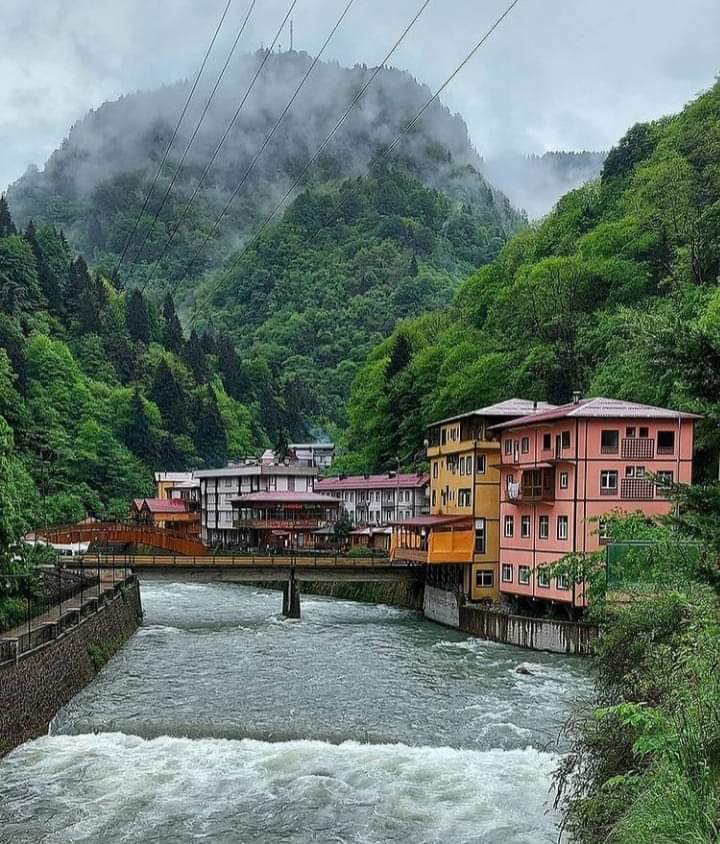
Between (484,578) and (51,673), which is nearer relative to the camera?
(51,673)

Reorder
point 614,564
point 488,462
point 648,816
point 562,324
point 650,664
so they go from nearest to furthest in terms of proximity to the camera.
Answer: point 648,816, point 650,664, point 614,564, point 488,462, point 562,324

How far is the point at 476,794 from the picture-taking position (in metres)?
17.3

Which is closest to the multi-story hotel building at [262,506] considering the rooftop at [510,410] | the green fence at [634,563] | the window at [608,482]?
the rooftop at [510,410]

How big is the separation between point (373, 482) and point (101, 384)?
47.6 m

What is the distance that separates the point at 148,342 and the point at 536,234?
63349 millimetres

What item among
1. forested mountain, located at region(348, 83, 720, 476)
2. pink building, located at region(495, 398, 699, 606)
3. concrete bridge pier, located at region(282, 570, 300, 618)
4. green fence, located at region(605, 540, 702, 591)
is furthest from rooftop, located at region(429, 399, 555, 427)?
green fence, located at region(605, 540, 702, 591)

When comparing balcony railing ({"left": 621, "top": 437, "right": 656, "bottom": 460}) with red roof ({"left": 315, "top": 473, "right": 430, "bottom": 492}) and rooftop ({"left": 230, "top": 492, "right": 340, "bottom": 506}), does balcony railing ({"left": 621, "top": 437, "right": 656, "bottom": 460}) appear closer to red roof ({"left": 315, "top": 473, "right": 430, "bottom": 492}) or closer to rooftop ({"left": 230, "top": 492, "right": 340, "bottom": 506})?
red roof ({"left": 315, "top": 473, "right": 430, "bottom": 492})

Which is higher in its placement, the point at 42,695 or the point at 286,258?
the point at 286,258

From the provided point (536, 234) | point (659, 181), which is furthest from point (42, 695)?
point (536, 234)

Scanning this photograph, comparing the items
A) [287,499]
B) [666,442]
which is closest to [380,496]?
→ [287,499]

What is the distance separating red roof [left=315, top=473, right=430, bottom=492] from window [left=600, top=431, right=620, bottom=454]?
26.2 meters

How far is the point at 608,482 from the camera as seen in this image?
3469 centimetres

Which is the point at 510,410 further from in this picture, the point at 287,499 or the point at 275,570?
the point at 287,499

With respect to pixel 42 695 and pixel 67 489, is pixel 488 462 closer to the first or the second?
pixel 42 695
